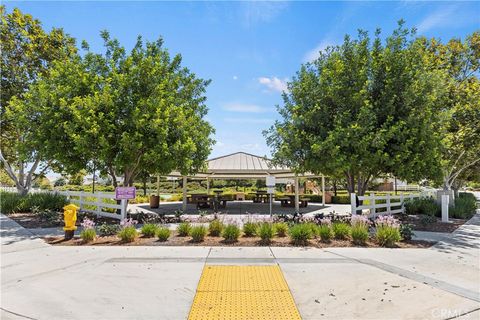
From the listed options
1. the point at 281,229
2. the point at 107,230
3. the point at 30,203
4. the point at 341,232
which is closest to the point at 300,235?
the point at 281,229

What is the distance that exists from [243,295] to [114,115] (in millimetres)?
9253

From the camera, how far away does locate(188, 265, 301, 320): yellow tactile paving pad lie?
4.18 m

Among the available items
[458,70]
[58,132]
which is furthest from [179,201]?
[458,70]

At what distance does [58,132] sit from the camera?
11836 millimetres

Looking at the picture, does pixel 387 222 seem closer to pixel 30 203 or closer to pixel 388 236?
pixel 388 236

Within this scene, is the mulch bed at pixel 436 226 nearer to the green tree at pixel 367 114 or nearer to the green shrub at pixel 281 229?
the green tree at pixel 367 114

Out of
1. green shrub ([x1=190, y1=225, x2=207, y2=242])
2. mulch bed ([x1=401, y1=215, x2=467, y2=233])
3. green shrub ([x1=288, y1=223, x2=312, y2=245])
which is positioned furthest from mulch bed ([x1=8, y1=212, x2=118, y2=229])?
mulch bed ([x1=401, y1=215, x2=467, y2=233])

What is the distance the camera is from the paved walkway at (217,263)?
4305 mm

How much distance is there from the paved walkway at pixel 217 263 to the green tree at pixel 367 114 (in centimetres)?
397

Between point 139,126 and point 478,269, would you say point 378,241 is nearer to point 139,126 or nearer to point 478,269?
point 478,269

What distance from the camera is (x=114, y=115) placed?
11.8 meters

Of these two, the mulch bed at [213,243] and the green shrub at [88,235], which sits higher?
the green shrub at [88,235]

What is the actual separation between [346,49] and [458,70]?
29.8 feet

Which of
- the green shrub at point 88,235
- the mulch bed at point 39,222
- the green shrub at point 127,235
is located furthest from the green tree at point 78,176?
the green shrub at point 127,235
